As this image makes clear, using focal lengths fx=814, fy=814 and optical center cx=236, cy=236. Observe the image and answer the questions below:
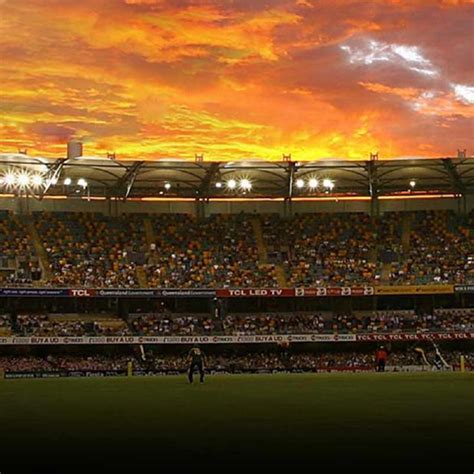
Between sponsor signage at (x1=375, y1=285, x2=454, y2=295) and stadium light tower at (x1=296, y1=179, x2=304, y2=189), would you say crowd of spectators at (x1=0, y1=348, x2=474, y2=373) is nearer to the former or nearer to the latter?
sponsor signage at (x1=375, y1=285, x2=454, y2=295)

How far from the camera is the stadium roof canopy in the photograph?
5953 centimetres

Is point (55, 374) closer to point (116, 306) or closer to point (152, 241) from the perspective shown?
point (116, 306)

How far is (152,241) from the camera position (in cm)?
6606

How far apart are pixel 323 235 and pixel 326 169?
729 centimetres

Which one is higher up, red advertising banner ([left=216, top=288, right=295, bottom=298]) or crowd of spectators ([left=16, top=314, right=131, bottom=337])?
red advertising banner ([left=216, top=288, right=295, bottom=298])

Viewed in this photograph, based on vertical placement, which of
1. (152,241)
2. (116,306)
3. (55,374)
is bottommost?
(55,374)

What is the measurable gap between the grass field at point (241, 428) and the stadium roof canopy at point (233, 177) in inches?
1413

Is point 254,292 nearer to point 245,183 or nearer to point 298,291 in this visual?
point 298,291

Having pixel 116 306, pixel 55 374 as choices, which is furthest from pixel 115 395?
pixel 116 306

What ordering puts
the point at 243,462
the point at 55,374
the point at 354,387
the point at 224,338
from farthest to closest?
the point at 224,338, the point at 55,374, the point at 354,387, the point at 243,462

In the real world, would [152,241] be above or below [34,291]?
above

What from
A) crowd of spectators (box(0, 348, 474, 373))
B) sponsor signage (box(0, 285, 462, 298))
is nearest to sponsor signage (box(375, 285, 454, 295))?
sponsor signage (box(0, 285, 462, 298))

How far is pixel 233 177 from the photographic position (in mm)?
63844

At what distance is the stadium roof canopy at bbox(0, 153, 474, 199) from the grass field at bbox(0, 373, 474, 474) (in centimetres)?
3588
